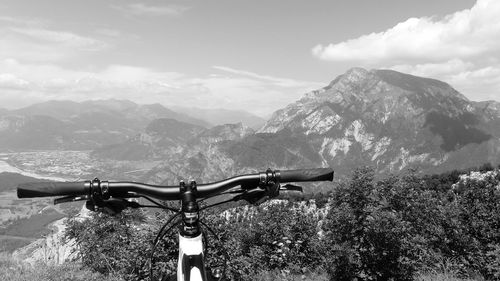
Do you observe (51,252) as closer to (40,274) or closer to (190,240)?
(40,274)

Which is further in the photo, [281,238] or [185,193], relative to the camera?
[281,238]

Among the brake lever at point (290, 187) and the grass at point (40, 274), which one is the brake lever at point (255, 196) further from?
the grass at point (40, 274)

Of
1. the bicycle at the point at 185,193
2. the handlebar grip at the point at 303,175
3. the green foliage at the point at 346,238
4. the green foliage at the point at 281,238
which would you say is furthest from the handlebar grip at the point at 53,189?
the green foliage at the point at 281,238

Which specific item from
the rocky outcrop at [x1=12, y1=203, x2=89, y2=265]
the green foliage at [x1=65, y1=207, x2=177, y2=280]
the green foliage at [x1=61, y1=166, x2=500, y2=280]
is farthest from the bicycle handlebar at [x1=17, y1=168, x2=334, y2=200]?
the rocky outcrop at [x1=12, y1=203, x2=89, y2=265]

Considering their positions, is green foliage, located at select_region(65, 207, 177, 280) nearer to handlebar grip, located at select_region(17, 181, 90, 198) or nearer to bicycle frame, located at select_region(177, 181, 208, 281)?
handlebar grip, located at select_region(17, 181, 90, 198)

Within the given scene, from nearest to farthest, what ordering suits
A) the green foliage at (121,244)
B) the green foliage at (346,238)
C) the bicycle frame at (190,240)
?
the bicycle frame at (190,240), the green foliage at (121,244), the green foliage at (346,238)

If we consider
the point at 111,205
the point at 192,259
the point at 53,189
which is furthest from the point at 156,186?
the point at 53,189

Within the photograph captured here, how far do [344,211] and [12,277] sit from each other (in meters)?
12.1

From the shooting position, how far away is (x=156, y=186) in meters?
3.25

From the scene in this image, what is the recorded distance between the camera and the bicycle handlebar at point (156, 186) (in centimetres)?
318

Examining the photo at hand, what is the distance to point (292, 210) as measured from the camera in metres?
20.3

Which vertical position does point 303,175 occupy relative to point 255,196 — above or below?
above

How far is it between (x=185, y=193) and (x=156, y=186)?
13.4 inches

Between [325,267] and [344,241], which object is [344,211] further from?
[325,267]
